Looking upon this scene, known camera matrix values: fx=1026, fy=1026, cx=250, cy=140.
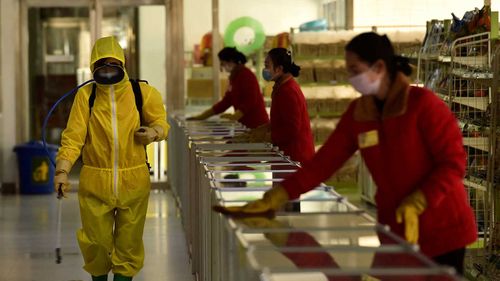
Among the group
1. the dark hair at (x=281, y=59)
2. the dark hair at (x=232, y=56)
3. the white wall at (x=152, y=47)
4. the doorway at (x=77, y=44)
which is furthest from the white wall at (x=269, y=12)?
the dark hair at (x=281, y=59)

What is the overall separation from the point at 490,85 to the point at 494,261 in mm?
1142

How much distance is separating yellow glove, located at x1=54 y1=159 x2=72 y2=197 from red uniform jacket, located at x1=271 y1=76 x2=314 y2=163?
1899mm

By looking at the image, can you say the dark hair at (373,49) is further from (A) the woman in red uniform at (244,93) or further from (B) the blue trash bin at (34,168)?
(B) the blue trash bin at (34,168)

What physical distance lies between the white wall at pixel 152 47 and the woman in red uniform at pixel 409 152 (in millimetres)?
10316

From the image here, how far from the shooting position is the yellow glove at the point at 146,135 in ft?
19.3

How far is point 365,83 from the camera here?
12.1 feet

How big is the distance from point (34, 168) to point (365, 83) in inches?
407

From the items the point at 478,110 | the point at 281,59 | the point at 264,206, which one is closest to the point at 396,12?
the point at 478,110

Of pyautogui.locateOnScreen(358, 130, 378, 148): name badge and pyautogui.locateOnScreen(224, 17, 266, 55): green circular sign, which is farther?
pyautogui.locateOnScreen(224, 17, 266, 55): green circular sign

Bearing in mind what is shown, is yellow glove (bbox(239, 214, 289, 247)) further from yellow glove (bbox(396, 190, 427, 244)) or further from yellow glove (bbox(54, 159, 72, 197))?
yellow glove (bbox(54, 159, 72, 197))

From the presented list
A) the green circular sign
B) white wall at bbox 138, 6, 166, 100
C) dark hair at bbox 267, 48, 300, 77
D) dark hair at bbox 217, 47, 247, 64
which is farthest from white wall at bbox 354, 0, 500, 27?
dark hair at bbox 267, 48, 300, 77

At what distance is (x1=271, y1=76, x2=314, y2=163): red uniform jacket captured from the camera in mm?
7199

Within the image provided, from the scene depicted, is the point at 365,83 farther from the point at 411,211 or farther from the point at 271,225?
the point at 271,225

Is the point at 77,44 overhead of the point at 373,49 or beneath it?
overhead
